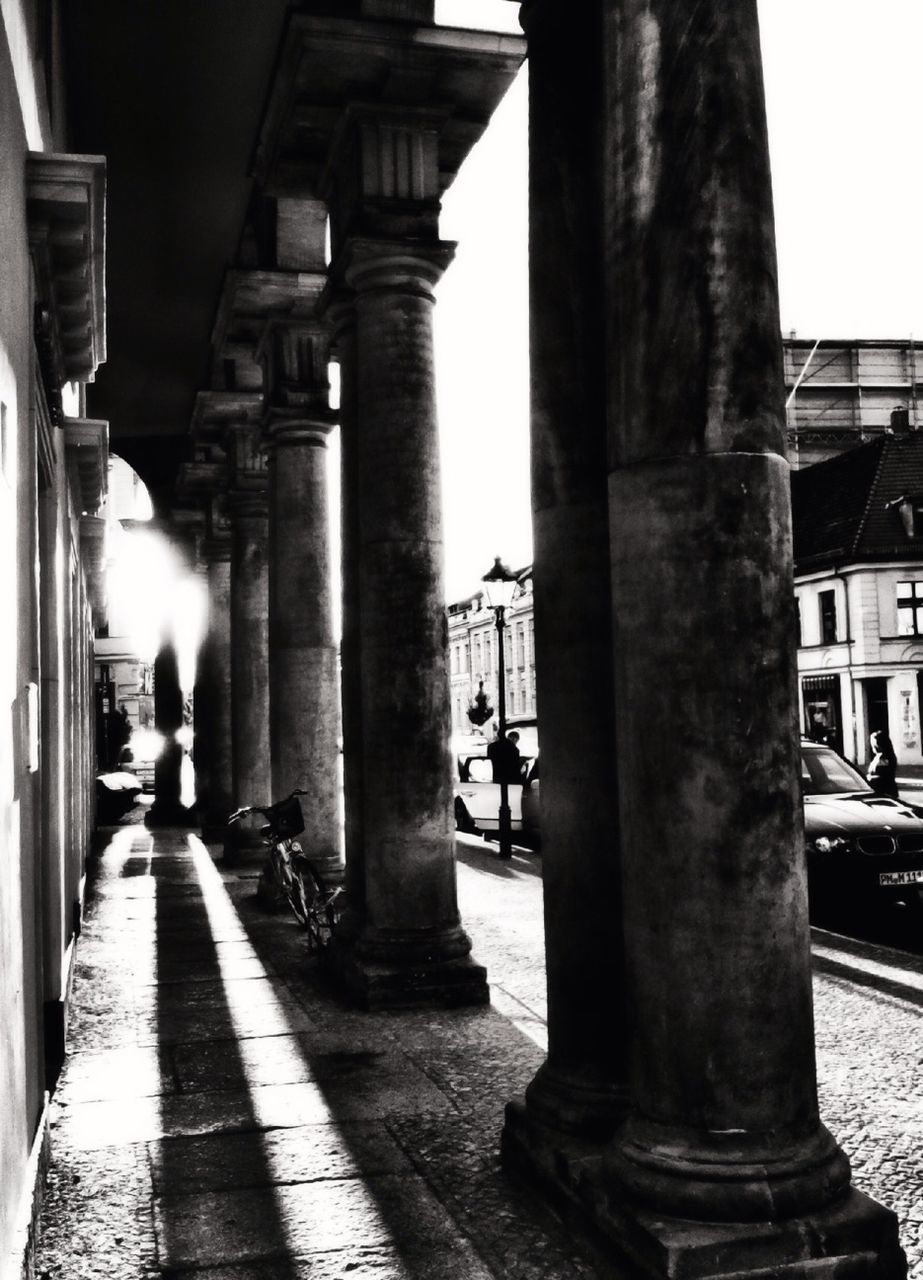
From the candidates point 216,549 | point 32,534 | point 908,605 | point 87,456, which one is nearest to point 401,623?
point 32,534

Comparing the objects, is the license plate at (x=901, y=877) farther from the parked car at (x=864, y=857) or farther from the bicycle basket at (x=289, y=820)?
the bicycle basket at (x=289, y=820)

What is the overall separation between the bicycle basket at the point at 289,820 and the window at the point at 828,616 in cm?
3680

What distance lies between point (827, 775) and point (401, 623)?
23.5 feet

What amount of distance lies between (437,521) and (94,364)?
2.25 m

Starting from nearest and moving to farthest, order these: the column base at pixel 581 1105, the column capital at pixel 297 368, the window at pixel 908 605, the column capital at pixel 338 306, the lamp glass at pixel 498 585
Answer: the column base at pixel 581 1105
the column capital at pixel 338 306
the column capital at pixel 297 368
the lamp glass at pixel 498 585
the window at pixel 908 605

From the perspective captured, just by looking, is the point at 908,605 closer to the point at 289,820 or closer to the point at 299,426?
the point at 299,426

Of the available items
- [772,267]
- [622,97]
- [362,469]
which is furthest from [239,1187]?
[362,469]

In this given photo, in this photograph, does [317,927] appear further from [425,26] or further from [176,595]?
[176,595]

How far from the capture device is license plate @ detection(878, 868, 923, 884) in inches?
436

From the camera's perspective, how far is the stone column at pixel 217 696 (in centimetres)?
1859

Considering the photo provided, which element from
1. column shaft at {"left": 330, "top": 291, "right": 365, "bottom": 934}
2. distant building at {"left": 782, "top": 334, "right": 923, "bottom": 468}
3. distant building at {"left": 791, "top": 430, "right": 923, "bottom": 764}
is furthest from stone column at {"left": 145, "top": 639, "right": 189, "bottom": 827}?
distant building at {"left": 782, "top": 334, "right": 923, "bottom": 468}

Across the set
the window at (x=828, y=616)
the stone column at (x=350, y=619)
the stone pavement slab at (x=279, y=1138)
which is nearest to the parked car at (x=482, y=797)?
the stone pavement slab at (x=279, y=1138)

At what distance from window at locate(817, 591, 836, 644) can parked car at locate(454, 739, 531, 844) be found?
2450 centimetres

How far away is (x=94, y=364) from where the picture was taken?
24.3 ft
